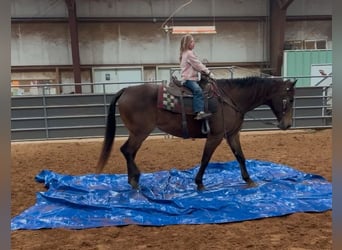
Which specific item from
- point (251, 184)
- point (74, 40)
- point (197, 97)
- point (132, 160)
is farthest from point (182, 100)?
point (74, 40)

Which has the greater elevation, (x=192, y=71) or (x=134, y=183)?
(x=192, y=71)

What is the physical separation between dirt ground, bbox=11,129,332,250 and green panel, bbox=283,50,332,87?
471 cm

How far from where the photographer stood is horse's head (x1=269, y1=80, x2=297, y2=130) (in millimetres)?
3926

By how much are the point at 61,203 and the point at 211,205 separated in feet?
4.79

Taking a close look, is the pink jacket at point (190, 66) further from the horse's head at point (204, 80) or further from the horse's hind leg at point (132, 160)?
the horse's hind leg at point (132, 160)

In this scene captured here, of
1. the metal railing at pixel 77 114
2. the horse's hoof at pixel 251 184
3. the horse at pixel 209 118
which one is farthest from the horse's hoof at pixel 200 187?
the metal railing at pixel 77 114

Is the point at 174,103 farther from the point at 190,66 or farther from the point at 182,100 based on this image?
the point at 190,66

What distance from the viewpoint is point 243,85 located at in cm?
399

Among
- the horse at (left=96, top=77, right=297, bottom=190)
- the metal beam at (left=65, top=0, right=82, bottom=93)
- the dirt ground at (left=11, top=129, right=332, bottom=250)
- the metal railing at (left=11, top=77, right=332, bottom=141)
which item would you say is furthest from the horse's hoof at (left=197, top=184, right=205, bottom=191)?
the metal beam at (left=65, top=0, right=82, bottom=93)

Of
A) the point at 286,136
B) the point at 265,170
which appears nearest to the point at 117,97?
the point at 265,170

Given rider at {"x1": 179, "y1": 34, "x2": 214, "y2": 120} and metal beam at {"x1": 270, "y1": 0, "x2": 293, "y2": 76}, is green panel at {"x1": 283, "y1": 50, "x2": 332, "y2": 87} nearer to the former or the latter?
metal beam at {"x1": 270, "y1": 0, "x2": 293, "y2": 76}

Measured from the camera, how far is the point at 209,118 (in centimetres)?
378

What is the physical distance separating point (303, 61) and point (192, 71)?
9659mm

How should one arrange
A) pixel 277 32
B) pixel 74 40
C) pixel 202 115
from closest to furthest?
1. pixel 202 115
2. pixel 74 40
3. pixel 277 32
